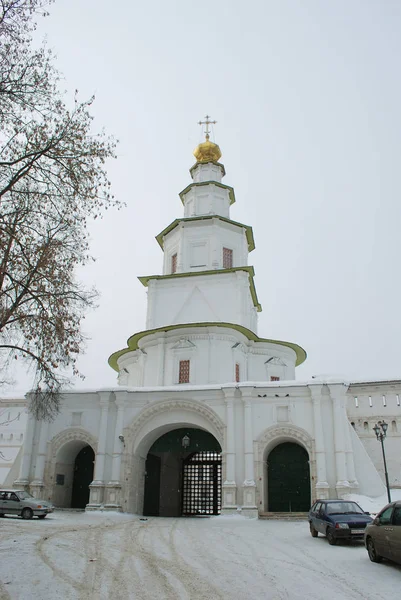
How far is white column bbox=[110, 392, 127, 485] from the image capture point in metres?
20.0

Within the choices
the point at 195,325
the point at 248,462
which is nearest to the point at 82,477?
the point at 248,462

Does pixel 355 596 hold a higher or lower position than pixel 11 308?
lower

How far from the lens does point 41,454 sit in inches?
827

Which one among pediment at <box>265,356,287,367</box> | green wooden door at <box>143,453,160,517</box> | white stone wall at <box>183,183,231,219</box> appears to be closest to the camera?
green wooden door at <box>143,453,160,517</box>

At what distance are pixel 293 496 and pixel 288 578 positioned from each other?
40.0ft

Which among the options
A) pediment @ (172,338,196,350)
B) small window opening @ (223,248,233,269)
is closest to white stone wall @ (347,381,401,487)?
pediment @ (172,338,196,350)

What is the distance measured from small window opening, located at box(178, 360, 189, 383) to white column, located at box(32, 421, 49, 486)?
20.9ft

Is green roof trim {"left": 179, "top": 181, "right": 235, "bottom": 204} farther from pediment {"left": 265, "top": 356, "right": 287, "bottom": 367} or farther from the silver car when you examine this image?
the silver car

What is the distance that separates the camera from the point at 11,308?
10148mm

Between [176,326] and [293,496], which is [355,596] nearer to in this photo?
[293,496]

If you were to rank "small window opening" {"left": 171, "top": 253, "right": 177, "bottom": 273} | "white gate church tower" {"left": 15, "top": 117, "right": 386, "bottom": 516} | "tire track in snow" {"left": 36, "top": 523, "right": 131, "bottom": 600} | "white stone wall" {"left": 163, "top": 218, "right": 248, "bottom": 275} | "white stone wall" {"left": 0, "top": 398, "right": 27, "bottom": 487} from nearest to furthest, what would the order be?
"tire track in snow" {"left": 36, "top": 523, "right": 131, "bottom": 600} → "white gate church tower" {"left": 15, "top": 117, "right": 386, "bottom": 516} → "white stone wall" {"left": 163, "top": 218, "right": 248, "bottom": 275} → "small window opening" {"left": 171, "top": 253, "right": 177, "bottom": 273} → "white stone wall" {"left": 0, "top": 398, "right": 27, "bottom": 487}

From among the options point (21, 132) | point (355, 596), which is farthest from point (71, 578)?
point (21, 132)

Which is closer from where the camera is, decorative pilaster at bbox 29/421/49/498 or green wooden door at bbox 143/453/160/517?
decorative pilaster at bbox 29/421/49/498

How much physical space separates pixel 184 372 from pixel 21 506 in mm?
9896
